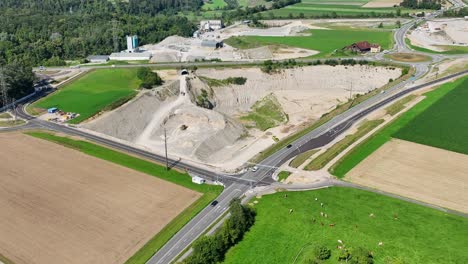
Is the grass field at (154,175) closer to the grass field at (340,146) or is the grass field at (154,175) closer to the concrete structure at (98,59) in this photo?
the grass field at (340,146)

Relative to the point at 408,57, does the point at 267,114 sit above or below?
below

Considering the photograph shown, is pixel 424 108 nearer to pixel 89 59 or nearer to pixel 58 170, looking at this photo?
pixel 58 170

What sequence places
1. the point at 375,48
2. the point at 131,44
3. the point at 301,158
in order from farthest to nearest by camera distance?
the point at 131,44 → the point at 375,48 → the point at 301,158

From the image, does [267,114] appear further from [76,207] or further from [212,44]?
[76,207]

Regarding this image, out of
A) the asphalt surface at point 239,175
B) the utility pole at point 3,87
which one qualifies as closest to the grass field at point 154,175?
the asphalt surface at point 239,175

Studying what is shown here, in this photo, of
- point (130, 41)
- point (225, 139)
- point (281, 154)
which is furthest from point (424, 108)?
point (130, 41)

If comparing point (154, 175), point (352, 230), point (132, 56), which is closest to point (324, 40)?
point (132, 56)
